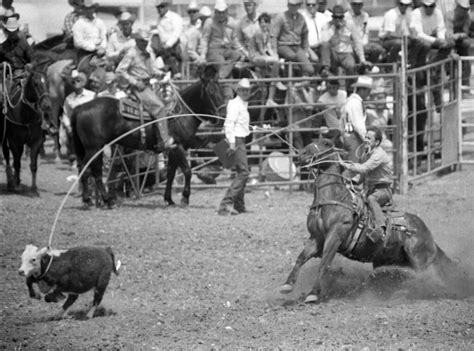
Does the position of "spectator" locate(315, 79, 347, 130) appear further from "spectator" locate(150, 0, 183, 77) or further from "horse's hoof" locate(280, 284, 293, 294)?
"horse's hoof" locate(280, 284, 293, 294)

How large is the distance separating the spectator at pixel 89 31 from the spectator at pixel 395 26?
4.60m

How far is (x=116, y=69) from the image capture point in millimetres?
19422

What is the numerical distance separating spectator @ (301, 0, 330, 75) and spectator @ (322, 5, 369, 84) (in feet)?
0.39

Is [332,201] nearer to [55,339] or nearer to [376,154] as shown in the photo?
[376,154]

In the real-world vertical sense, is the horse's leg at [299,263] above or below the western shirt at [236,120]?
below

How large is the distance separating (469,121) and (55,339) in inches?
494

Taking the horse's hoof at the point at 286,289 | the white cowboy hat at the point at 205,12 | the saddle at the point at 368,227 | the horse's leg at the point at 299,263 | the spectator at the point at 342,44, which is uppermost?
the white cowboy hat at the point at 205,12

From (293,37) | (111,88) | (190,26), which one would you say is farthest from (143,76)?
(190,26)

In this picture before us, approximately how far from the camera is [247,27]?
20656mm

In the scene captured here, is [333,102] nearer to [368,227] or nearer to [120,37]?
[120,37]

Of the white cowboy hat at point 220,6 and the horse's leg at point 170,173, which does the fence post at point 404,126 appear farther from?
the horse's leg at point 170,173

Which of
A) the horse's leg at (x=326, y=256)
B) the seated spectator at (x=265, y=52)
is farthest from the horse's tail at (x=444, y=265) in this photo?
the seated spectator at (x=265, y=52)

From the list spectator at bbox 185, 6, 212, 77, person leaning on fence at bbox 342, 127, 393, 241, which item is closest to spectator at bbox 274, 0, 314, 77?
spectator at bbox 185, 6, 212, 77

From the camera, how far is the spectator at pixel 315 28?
2084 cm
